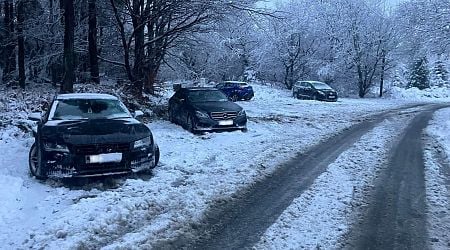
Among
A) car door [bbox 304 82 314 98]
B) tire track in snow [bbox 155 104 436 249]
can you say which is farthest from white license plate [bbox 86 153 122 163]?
car door [bbox 304 82 314 98]

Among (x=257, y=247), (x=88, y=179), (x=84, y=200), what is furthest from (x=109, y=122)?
(x=257, y=247)

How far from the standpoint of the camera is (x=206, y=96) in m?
13.9

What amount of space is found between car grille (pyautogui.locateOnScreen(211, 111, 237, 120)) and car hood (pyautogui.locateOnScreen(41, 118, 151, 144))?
4870 millimetres

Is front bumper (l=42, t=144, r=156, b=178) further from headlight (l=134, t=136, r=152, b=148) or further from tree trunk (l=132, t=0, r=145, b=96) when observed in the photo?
tree trunk (l=132, t=0, r=145, b=96)

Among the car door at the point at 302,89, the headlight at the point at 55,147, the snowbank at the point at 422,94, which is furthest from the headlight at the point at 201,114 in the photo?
the snowbank at the point at 422,94

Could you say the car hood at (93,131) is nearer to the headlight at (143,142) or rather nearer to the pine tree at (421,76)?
the headlight at (143,142)

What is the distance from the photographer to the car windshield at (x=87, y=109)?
7.83m

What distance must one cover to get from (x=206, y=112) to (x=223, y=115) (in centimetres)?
52

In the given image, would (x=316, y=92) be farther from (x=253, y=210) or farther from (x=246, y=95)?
(x=253, y=210)

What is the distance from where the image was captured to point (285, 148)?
34.6ft

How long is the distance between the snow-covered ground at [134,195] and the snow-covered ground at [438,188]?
1.15 m

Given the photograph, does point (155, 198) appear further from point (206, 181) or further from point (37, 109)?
point (37, 109)

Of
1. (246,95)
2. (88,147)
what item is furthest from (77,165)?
(246,95)

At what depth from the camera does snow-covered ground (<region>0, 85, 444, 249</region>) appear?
4820 millimetres
